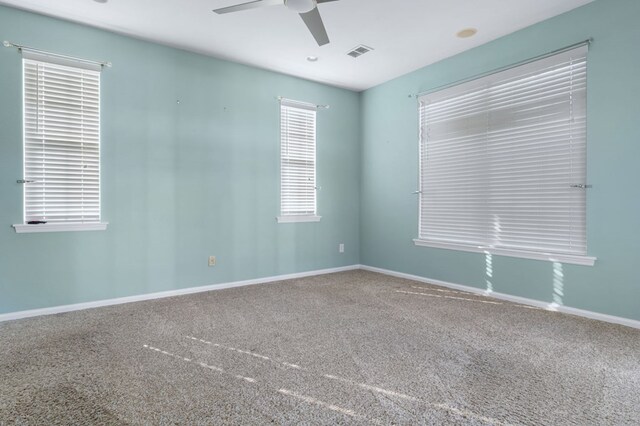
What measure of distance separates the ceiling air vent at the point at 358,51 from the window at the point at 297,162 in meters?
1.04

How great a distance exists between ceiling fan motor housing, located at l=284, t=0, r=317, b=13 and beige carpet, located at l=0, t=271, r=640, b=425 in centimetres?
244

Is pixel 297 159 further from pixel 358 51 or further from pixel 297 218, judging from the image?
pixel 358 51

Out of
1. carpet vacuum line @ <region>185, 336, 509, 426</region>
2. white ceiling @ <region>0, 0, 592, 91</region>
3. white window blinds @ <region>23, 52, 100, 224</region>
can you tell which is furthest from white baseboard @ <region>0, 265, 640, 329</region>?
white ceiling @ <region>0, 0, 592, 91</region>

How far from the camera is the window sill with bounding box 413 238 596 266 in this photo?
298cm

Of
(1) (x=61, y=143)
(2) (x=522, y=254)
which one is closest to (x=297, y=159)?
(1) (x=61, y=143)

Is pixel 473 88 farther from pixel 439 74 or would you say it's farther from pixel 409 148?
pixel 409 148

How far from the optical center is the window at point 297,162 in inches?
180

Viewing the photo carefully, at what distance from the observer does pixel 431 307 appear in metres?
3.29

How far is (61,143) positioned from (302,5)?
2.57 m

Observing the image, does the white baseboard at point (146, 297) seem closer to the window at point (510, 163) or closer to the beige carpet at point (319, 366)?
the beige carpet at point (319, 366)

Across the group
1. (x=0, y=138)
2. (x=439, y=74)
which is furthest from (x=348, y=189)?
(x=0, y=138)

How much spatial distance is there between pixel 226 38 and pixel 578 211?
3834mm

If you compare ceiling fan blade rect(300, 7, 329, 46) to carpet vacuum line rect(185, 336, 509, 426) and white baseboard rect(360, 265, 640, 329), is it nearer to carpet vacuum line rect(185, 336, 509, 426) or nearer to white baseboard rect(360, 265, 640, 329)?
carpet vacuum line rect(185, 336, 509, 426)

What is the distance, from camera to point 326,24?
3.27 meters
